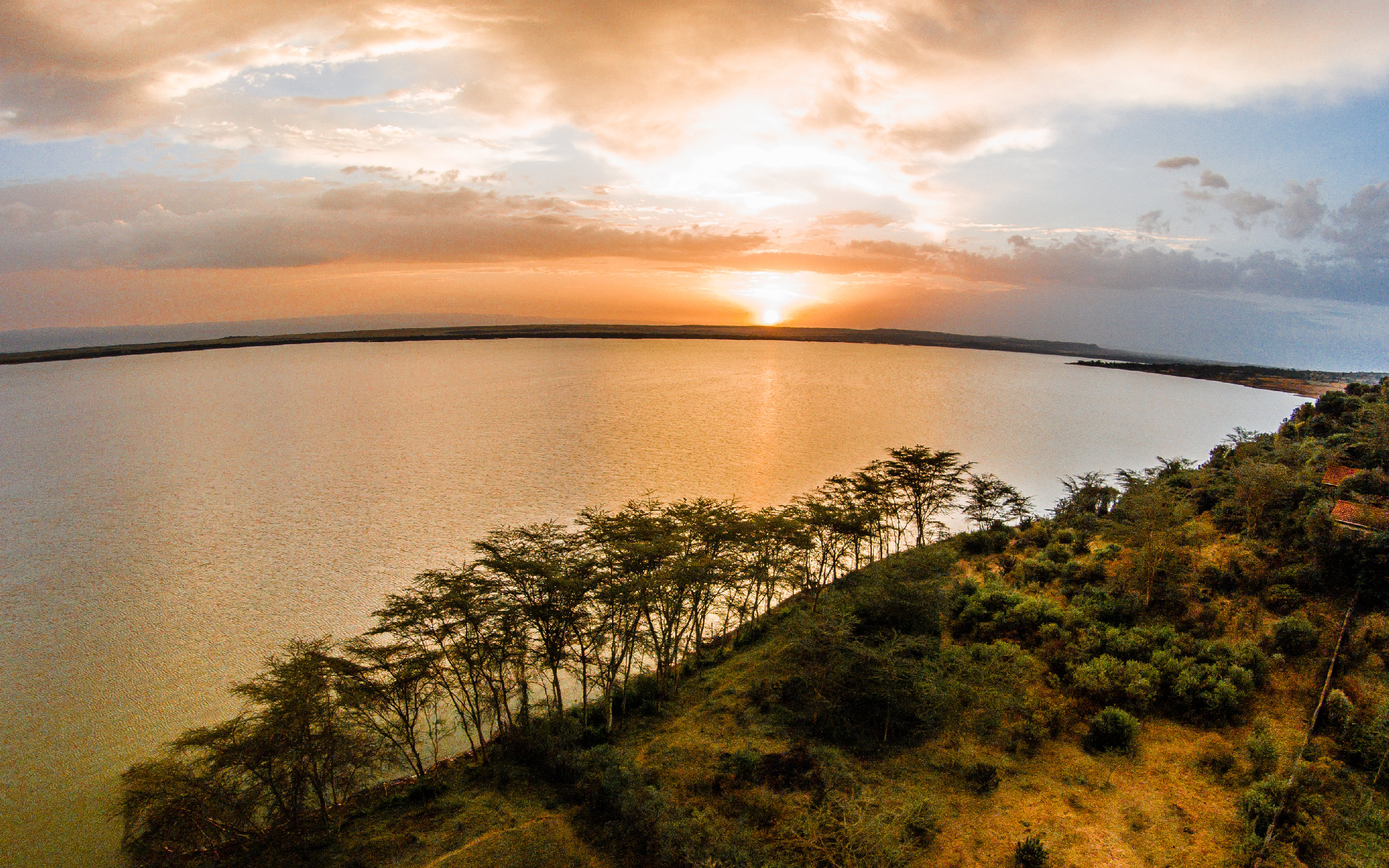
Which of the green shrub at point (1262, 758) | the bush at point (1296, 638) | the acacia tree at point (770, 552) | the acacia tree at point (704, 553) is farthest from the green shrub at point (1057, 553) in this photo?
the acacia tree at point (704, 553)

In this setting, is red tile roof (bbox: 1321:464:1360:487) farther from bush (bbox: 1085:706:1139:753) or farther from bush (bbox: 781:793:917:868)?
bush (bbox: 781:793:917:868)

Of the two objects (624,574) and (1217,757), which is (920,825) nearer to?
(1217,757)

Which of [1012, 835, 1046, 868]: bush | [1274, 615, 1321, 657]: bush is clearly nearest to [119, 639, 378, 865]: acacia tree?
[1012, 835, 1046, 868]: bush

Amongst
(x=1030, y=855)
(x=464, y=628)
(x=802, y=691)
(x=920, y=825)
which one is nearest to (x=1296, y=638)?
(x=1030, y=855)

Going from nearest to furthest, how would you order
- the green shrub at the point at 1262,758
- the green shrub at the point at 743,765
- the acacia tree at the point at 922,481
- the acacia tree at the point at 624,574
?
the green shrub at the point at 1262,758 → the green shrub at the point at 743,765 → the acacia tree at the point at 624,574 → the acacia tree at the point at 922,481

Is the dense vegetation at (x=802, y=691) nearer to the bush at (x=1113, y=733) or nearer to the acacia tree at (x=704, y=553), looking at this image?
the bush at (x=1113, y=733)

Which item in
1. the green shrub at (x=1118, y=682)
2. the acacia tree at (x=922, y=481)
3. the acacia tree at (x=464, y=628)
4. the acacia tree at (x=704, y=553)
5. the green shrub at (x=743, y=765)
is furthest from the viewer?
the acacia tree at (x=922, y=481)
